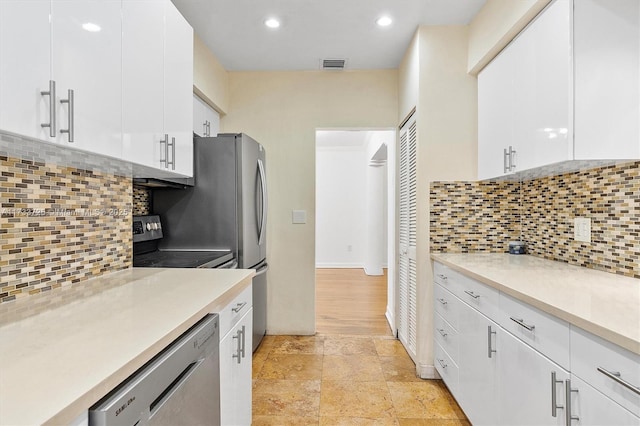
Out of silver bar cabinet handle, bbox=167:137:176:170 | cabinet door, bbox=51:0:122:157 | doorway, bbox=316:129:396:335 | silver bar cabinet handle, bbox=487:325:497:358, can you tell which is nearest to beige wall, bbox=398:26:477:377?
silver bar cabinet handle, bbox=487:325:497:358

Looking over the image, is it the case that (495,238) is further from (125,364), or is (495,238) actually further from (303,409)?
(125,364)

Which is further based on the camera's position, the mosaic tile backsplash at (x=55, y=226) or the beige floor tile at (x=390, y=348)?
the beige floor tile at (x=390, y=348)

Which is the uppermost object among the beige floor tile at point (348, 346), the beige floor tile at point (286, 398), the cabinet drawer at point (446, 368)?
the cabinet drawer at point (446, 368)

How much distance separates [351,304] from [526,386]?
3.17m

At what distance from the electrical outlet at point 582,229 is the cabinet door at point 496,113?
1.47 ft

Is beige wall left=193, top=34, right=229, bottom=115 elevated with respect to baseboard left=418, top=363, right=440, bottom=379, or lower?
elevated

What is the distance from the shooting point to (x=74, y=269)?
1354 millimetres

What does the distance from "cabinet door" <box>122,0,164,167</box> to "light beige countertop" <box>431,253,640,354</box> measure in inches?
62.0

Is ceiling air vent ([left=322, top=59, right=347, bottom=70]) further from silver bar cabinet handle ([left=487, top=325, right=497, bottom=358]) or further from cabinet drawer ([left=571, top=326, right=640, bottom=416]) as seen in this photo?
cabinet drawer ([left=571, top=326, right=640, bottom=416])

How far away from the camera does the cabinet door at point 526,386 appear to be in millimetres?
1106

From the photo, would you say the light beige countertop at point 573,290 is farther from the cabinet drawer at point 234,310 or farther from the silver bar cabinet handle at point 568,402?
the cabinet drawer at point 234,310

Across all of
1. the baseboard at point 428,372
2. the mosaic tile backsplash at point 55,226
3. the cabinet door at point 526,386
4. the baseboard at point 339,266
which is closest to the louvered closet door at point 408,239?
the baseboard at point 428,372

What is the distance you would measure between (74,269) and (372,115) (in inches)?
107

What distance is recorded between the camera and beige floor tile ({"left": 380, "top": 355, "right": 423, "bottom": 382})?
246 cm
